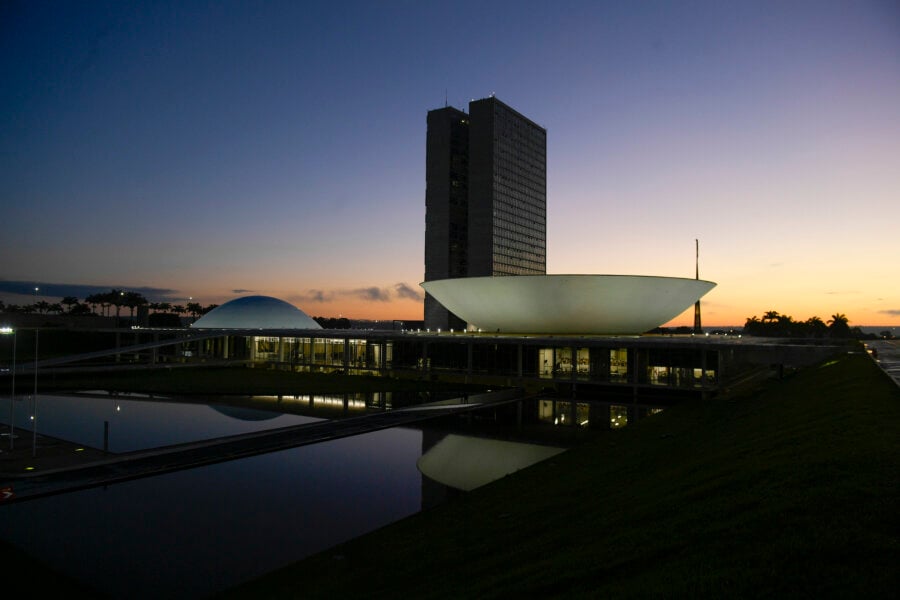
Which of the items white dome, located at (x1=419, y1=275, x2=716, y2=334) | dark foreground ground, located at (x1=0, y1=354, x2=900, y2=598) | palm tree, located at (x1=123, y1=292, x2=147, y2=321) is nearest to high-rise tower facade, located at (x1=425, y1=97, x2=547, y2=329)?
palm tree, located at (x1=123, y1=292, x2=147, y2=321)

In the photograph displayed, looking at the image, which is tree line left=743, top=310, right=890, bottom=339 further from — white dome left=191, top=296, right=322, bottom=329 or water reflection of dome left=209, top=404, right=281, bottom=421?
water reflection of dome left=209, top=404, right=281, bottom=421

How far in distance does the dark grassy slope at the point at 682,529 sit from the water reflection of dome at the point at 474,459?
143 centimetres

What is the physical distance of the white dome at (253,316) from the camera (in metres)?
64.5

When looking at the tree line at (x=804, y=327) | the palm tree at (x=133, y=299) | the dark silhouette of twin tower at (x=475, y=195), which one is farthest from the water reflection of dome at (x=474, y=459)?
the palm tree at (x=133, y=299)

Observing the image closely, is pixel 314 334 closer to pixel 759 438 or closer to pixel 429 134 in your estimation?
pixel 759 438

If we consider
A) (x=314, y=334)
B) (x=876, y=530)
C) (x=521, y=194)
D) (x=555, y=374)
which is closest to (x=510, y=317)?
(x=555, y=374)

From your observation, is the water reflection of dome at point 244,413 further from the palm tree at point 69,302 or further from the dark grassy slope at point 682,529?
the palm tree at point 69,302

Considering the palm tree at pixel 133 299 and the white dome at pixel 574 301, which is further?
the palm tree at pixel 133 299

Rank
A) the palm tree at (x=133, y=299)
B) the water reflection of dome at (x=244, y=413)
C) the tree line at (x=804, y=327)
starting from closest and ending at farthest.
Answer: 1. the water reflection of dome at (x=244, y=413)
2. the tree line at (x=804, y=327)
3. the palm tree at (x=133, y=299)

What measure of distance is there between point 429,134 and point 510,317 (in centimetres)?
7611

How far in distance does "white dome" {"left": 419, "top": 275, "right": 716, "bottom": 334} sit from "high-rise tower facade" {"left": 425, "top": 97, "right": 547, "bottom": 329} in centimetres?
5996

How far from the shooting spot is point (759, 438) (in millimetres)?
10633

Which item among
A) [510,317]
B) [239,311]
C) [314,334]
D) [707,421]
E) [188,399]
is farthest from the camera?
[239,311]

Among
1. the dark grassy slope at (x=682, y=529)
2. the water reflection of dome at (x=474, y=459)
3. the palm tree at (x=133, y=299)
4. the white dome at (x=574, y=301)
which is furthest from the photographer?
the palm tree at (x=133, y=299)
